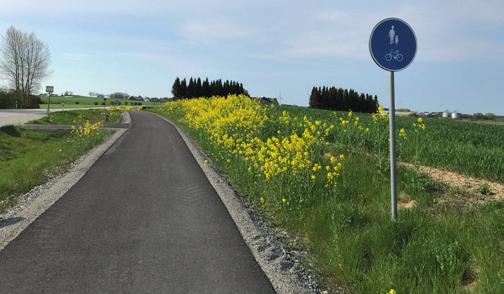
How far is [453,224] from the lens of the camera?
5836 mm

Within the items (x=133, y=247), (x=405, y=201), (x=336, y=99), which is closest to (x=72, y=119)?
(x=133, y=247)

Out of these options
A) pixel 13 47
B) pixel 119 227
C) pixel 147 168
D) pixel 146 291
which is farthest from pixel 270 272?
pixel 13 47

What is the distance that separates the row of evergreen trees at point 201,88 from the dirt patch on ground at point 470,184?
83.7 metres

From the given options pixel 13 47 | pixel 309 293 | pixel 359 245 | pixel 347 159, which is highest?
pixel 13 47

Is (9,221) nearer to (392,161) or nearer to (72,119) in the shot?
(392,161)

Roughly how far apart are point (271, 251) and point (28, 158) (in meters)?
14.0

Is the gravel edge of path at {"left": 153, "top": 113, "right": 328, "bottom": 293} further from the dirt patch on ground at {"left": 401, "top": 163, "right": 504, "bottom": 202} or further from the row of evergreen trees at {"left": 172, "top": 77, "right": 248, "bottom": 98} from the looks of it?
the row of evergreen trees at {"left": 172, "top": 77, "right": 248, "bottom": 98}

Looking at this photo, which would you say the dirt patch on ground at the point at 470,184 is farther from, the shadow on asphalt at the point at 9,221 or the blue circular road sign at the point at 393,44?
the shadow on asphalt at the point at 9,221

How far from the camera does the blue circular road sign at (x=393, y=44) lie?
6500 mm

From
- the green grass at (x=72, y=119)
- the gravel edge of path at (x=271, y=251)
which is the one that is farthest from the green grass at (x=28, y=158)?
the green grass at (x=72, y=119)

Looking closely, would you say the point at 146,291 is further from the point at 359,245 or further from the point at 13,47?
the point at 13,47

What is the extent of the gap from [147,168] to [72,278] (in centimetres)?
829

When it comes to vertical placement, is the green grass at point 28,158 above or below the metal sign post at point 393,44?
below

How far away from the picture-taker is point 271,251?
621 cm
